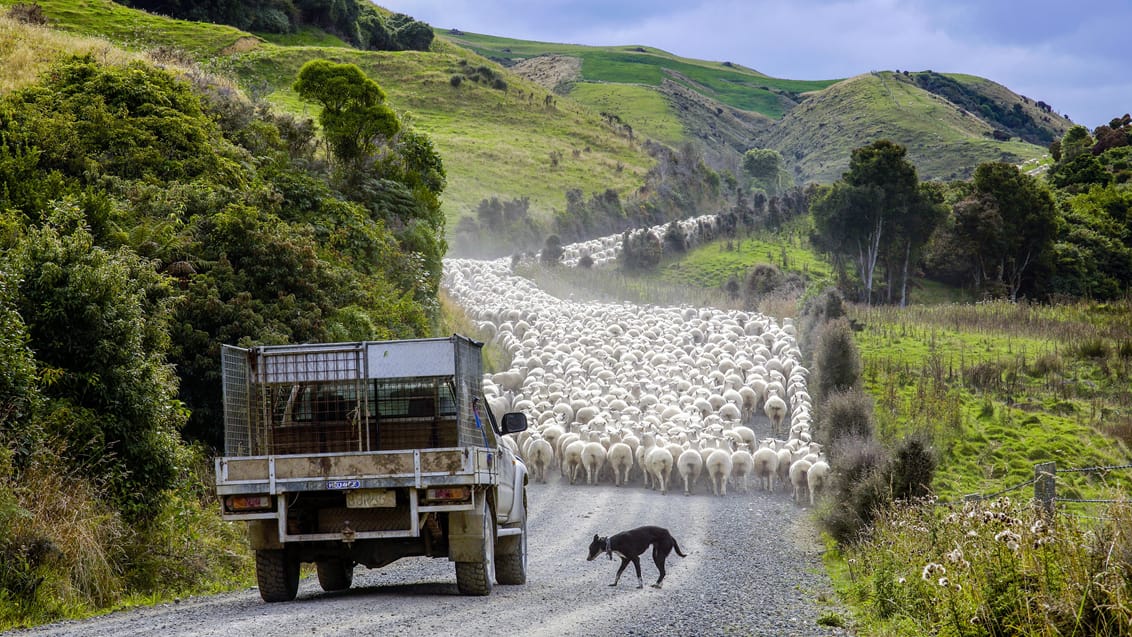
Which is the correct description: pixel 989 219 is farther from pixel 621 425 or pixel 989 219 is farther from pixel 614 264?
pixel 621 425

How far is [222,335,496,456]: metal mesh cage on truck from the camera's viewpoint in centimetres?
1050

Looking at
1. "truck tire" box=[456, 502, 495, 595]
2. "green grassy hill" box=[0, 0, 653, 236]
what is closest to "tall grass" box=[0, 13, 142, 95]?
"green grassy hill" box=[0, 0, 653, 236]

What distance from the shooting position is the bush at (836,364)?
28078 mm

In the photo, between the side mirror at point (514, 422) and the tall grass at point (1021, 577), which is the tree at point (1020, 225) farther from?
the tall grass at point (1021, 577)

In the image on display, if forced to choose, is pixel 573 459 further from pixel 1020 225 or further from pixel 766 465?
pixel 1020 225

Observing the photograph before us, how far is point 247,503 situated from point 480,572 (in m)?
2.30

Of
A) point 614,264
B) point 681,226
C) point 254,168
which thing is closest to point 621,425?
point 254,168

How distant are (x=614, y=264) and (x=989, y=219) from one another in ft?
58.7

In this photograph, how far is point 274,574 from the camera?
1040cm

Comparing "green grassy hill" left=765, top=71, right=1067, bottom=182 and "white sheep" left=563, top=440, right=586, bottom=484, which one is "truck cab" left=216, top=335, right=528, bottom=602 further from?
"green grassy hill" left=765, top=71, right=1067, bottom=182

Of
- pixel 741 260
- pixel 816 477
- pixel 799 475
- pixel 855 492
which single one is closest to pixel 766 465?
pixel 799 475

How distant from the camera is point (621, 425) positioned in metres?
24.6

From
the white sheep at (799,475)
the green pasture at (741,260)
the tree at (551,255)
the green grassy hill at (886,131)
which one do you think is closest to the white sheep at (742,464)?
the white sheep at (799,475)

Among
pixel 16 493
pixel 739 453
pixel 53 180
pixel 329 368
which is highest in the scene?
pixel 53 180
